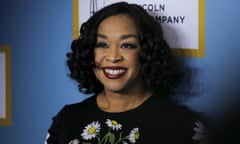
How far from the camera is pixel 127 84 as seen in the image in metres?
0.97

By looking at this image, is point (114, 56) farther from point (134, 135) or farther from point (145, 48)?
point (134, 135)

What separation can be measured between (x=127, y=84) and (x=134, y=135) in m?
0.12

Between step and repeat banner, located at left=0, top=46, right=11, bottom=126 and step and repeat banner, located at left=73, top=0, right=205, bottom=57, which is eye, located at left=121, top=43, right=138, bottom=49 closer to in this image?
step and repeat banner, located at left=73, top=0, right=205, bottom=57

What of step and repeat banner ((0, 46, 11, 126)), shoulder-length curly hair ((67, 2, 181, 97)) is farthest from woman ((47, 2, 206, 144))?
step and repeat banner ((0, 46, 11, 126))

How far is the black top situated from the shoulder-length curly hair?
0.18ft

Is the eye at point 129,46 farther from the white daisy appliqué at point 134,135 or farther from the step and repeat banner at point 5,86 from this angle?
the step and repeat banner at point 5,86

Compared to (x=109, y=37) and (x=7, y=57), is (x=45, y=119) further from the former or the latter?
(x=109, y=37)

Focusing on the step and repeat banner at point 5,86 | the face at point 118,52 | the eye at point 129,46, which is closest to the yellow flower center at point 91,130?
the face at point 118,52

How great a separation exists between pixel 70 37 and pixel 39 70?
0.14m

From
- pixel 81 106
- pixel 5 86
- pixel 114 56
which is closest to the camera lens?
pixel 114 56

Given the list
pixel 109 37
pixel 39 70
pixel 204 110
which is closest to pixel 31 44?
pixel 39 70

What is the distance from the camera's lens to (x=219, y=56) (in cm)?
98

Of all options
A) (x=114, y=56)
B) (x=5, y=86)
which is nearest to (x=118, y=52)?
(x=114, y=56)

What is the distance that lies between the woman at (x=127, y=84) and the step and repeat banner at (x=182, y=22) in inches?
1.5
